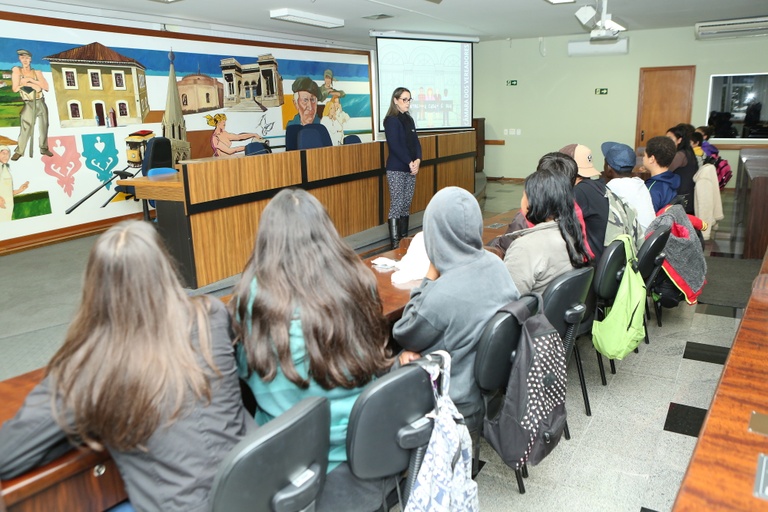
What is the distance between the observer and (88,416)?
117cm

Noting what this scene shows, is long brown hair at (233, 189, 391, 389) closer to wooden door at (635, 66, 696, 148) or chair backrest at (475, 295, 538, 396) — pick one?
chair backrest at (475, 295, 538, 396)

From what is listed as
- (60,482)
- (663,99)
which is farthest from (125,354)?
(663,99)

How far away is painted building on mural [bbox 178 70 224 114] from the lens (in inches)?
291

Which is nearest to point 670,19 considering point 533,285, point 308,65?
point 308,65

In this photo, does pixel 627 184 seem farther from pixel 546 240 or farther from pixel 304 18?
pixel 304 18

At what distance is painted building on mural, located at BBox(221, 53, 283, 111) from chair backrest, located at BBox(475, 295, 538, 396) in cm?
719

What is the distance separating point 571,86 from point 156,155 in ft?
25.9

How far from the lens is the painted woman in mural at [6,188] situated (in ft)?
18.9

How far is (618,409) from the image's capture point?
2811 millimetres

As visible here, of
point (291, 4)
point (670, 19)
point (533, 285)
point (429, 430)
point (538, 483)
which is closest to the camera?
point (429, 430)

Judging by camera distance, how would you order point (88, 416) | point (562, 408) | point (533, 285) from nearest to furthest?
point (88, 416), point (562, 408), point (533, 285)

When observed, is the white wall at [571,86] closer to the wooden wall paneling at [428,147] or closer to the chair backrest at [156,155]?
the wooden wall paneling at [428,147]

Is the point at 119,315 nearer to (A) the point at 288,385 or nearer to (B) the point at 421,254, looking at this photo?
(A) the point at 288,385

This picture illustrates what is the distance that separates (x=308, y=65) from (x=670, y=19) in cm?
574
